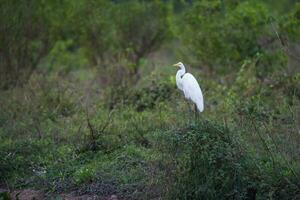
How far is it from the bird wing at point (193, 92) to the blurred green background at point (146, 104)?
22cm

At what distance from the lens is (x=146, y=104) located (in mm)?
12133

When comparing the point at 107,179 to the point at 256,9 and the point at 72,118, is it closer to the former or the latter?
the point at 72,118

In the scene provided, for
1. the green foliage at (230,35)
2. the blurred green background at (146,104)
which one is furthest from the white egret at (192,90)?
the green foliage at (230,35)

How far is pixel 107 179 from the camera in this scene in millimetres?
8250

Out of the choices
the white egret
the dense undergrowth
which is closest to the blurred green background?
the dense undergrowth

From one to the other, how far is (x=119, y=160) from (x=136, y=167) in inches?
17.8

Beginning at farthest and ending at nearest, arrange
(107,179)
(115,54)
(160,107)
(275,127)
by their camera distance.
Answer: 1. (115,54)
2. (160,107)
3. (275,127)
4. (107,179)

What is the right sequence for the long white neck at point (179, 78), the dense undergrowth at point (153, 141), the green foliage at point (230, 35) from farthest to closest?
the green foliage at point (230, 35) < the long white neck at point (179, 78) < the dense undergrowth at point (153, 141)

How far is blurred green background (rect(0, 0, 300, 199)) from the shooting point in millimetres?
7188

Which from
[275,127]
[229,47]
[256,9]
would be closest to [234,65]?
[229,47]

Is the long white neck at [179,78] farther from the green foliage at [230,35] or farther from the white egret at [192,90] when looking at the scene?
the green foliage at [230,35]

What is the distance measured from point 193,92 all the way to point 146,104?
245 cm

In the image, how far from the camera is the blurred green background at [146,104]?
7188 mm

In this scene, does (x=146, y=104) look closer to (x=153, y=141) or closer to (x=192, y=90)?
(x=192, y=90)
